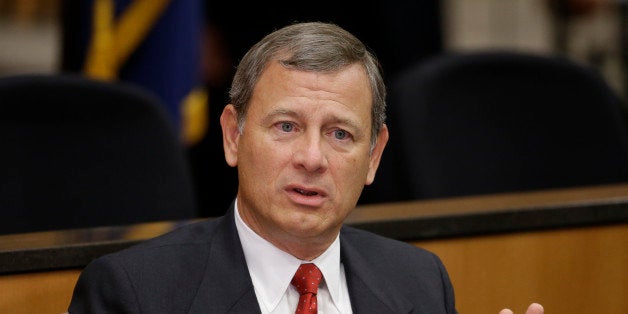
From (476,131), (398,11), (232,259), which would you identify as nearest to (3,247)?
(232,259)

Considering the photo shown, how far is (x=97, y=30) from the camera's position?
3488 millimetres

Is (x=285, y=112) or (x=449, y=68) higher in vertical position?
(x=285, y=112)

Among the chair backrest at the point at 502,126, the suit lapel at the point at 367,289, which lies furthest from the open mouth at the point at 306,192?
the chair backrest at the point at 502,126

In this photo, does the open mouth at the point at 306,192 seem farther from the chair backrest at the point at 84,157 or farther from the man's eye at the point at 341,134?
the chair backrest at the point at 84,157

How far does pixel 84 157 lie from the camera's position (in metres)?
2.55

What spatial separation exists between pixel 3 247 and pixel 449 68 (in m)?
1.48

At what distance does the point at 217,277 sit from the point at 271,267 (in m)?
0.09

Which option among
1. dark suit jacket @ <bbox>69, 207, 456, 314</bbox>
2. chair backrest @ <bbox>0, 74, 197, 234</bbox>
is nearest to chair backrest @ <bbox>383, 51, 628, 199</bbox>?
chair backrest @ <bbox>0, 74, 197, 234</bbox>

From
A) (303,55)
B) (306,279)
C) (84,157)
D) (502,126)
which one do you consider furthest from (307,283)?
(502,126)

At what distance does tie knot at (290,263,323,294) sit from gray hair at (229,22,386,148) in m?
0.26

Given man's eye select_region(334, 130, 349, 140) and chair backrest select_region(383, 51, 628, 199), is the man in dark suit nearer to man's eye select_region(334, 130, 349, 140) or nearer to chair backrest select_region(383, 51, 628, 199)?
man's eye select_region(334, 130, 349, 140)

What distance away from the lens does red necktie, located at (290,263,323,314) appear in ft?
5.93

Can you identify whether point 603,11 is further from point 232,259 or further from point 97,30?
point 232,259

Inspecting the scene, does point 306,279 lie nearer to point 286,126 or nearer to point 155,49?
point 286,126
